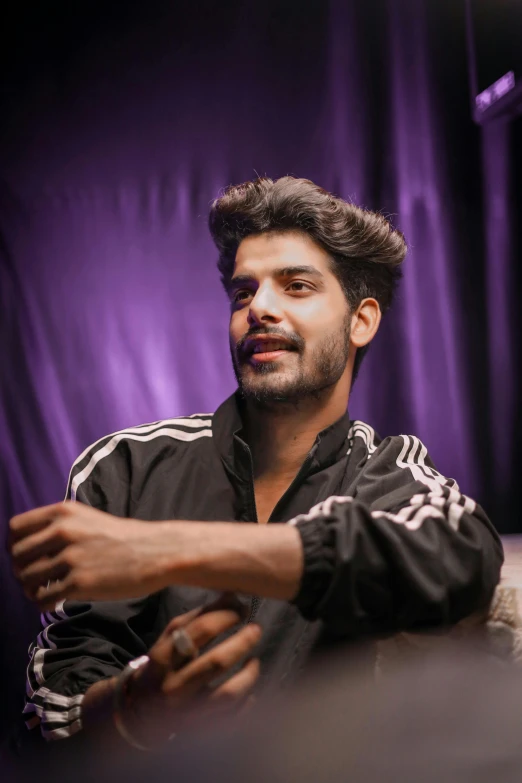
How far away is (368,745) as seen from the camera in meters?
0.69

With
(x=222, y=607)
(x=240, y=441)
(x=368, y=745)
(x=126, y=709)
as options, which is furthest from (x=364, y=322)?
(x=368, y=745)

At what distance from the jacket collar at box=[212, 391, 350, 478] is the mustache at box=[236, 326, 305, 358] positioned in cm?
13

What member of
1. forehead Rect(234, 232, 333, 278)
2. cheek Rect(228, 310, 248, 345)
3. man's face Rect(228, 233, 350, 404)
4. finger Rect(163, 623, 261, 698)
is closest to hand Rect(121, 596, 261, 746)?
finger Rect(163, 623, 261, 698)

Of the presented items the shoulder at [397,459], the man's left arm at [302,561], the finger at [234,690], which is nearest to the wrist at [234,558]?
the man's left arm at [302,561]

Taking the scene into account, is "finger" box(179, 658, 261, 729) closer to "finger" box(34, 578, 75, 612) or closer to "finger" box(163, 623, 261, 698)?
"finger" box(163, 623, 261, 698)

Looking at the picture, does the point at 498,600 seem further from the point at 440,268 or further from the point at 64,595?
the point at 440,268

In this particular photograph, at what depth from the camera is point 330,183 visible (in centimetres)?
195

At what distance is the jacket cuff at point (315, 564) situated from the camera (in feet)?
3.27

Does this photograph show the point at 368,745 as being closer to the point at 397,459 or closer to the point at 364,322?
the point at 397,459

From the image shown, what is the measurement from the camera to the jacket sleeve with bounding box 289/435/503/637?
3.29ft

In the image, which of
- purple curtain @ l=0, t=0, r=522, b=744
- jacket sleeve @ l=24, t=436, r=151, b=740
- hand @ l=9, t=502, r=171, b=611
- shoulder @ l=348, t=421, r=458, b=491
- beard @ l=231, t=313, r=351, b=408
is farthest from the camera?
purple curtain @ l=0, t=0, r=522, b=744

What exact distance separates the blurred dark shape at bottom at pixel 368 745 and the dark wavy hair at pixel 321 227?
1.00 meters

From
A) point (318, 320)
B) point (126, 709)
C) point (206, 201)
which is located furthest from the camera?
point (206, 201)

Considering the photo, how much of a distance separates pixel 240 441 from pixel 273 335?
8.5 inches
